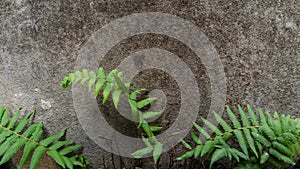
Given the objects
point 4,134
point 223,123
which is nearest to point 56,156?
point 4,134

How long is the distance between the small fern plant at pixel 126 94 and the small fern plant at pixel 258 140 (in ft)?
0.98

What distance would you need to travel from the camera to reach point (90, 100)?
2771mm

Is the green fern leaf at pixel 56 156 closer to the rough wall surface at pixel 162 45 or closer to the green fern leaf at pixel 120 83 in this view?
the rough wall surface at pixel 162 45

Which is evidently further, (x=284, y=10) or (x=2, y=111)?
(x=2, y=111)

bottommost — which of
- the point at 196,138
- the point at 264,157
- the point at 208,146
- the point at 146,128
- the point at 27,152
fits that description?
the point at 264,157

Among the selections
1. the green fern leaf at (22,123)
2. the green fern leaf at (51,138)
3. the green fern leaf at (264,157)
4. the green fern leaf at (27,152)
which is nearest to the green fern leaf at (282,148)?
the green fern leaf at (264,157)

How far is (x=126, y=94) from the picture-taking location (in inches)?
101

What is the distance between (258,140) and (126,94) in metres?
1.11

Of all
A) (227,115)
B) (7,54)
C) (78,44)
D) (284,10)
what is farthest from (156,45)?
(7,54)

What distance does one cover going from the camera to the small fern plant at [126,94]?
93.5 inches

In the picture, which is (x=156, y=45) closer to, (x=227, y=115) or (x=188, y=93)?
(x=188, y=93)

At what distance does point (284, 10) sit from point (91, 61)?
1652 millimetres

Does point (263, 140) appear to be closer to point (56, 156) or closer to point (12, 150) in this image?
point (56, 156)

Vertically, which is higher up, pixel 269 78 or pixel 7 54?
pixel 7 54
